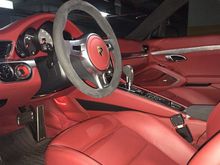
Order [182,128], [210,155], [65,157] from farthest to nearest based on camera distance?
[182,128]
[65,157]
[210,155]

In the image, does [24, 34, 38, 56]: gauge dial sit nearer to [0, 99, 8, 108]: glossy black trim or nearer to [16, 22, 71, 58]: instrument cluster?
[16, 22, 71, 58]: instrument cluster

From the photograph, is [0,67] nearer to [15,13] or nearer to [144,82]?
[144,82]

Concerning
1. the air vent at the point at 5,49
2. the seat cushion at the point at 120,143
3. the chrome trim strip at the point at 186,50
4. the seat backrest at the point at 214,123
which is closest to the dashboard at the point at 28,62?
the air vent at the point at 5,49

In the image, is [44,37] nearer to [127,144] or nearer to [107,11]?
[127,144]

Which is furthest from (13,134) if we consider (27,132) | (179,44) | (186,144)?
(179,44)

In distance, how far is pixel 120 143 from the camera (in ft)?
3.71

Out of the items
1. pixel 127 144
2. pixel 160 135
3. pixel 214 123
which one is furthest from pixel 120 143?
pixel 214 123

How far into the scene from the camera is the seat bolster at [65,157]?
3.09 ft

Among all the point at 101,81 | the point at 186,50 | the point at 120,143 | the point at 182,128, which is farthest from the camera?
the point at 186,50

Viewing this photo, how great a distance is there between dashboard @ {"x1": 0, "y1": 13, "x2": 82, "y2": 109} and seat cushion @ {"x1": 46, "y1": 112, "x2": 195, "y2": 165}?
272 millimetres

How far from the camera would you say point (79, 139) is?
1062 mm

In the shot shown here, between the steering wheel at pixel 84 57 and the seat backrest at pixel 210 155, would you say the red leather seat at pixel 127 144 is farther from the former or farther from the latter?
the steering wheel at pixel 84 57

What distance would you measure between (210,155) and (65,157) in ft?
1.50

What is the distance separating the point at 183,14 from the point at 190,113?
5607 mm
